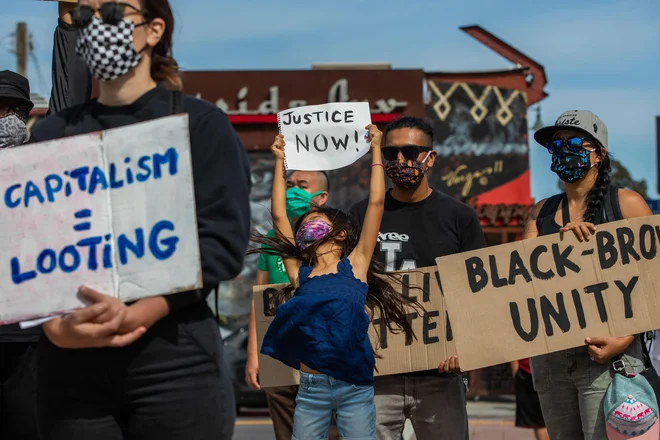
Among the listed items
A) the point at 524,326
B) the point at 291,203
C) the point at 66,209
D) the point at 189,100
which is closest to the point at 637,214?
the point at 524,326

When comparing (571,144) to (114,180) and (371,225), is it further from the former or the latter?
(114,180)

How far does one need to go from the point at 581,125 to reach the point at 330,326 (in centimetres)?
166

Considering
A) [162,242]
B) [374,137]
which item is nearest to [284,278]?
[374,137]

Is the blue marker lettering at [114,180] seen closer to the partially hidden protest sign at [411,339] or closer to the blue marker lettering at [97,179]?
the blue marker lettering at [97,179]

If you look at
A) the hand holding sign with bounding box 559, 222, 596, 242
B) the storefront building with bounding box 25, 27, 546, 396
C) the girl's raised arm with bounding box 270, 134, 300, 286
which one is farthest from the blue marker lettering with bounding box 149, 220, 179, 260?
the storefront building with bounding box 25, 27, 546, 396

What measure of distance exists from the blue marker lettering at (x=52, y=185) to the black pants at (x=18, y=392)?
1.86 meters

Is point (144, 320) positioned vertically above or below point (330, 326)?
above

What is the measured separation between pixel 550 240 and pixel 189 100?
9.03 feet

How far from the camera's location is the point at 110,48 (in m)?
2.94

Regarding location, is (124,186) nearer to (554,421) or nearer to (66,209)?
(66,209)

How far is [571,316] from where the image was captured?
204 inches

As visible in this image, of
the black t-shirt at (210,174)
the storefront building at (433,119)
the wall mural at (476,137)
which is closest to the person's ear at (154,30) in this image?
the black t-shirt at (210,174)

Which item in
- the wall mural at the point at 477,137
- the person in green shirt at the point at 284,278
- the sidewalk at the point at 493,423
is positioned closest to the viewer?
the person in green shirt at the point at 284,278

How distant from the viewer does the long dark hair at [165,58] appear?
10.1ft
